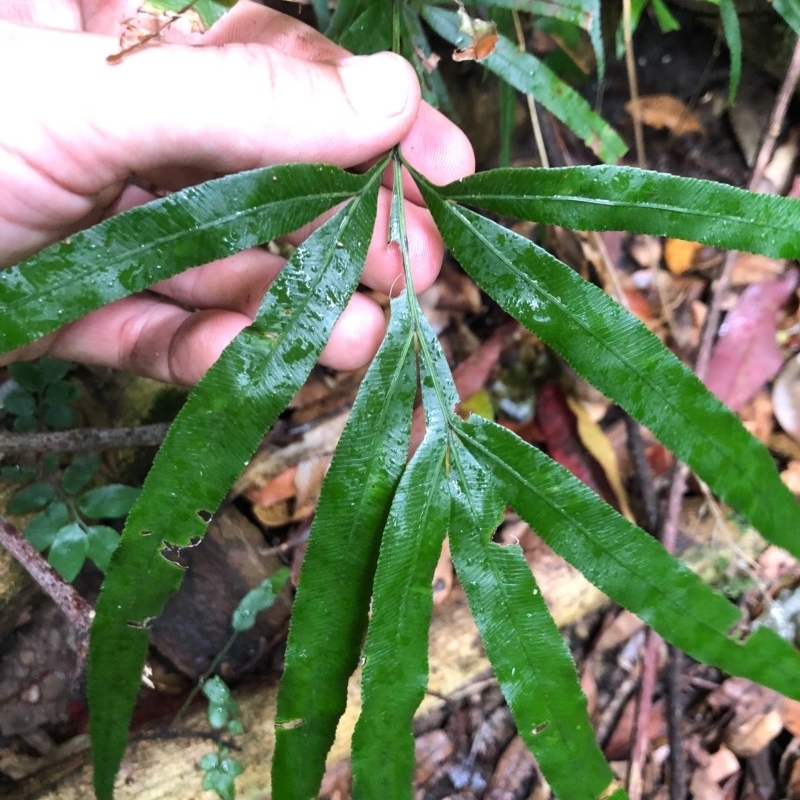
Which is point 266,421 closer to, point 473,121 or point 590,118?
point 590,118

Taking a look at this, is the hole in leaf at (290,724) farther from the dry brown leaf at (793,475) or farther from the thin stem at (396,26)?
the dry brown leaf at (793,475)

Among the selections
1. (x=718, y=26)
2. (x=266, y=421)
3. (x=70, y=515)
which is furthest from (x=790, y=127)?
(x=70, y=515)

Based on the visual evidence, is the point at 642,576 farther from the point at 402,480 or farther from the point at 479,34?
the point at 479,34

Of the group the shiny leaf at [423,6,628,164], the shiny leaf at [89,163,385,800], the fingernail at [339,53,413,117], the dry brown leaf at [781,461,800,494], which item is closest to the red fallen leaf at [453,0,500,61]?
the fingernail at [339,53,413,117]

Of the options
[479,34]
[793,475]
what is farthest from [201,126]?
[793,475]

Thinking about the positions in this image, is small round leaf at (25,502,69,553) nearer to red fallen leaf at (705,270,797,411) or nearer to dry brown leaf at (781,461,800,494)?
red fallen leaf at (705,270,797,411)
